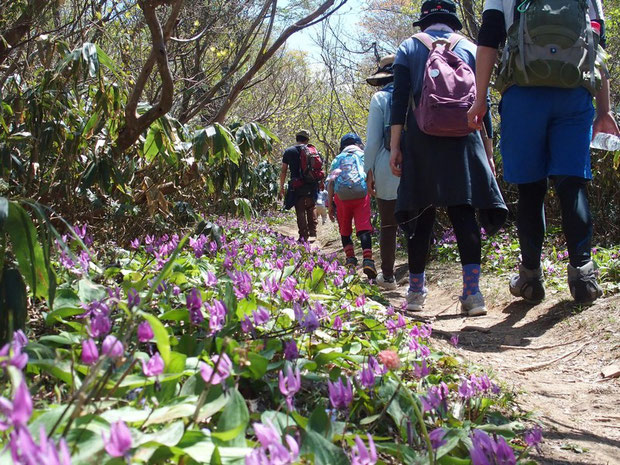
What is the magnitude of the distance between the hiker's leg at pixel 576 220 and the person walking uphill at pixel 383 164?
1830 millimetres

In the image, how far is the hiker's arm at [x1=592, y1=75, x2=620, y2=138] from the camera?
12.0ft

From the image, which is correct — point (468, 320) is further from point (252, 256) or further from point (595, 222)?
point (595, 222)

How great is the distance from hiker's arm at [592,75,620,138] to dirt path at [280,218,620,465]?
3.41 ft

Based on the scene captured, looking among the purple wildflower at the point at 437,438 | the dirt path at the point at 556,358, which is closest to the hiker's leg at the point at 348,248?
the dirt path at the point at 556,358

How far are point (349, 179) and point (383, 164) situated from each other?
123 cm

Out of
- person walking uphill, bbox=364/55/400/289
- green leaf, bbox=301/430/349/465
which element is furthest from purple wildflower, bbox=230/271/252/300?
person walking uphill, bbox=364/55/400/289

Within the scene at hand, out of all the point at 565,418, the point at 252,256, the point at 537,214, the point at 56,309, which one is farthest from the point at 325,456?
the point at 537,214

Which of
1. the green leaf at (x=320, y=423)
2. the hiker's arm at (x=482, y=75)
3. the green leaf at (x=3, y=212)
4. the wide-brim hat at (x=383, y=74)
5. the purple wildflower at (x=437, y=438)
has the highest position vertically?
the wide-brim hat at (x=383, y=74)

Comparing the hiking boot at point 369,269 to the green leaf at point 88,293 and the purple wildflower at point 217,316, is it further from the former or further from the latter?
the purple wildflower at point 217,316

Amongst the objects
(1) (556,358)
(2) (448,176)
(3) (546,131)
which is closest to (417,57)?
(2) (448,176)

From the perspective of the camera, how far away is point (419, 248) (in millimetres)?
4145

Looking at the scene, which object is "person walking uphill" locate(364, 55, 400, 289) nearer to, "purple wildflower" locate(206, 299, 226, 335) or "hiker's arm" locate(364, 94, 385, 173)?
"hiker's arm" locate(364, 94, 385, 173)

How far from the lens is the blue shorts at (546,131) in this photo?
3475mm

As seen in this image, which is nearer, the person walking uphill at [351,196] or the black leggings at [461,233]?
the black leggings at [461,233]
